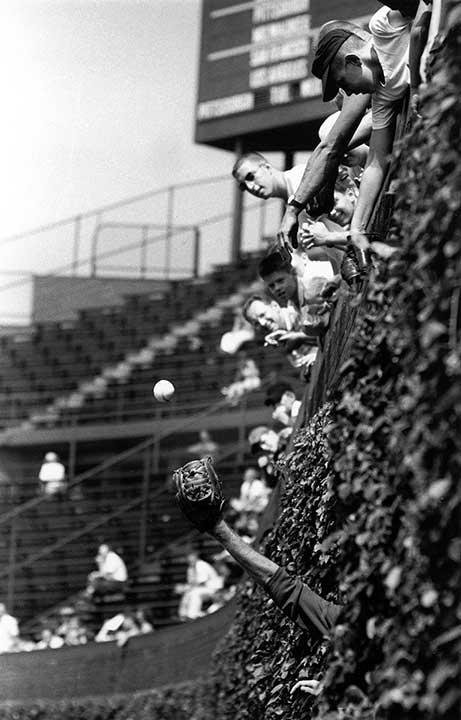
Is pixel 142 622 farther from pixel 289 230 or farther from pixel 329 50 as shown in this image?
pixel 329 50

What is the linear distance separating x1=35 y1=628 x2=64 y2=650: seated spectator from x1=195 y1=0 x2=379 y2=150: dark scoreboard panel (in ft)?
34.9

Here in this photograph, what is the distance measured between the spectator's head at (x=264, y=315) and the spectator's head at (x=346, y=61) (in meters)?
3.73

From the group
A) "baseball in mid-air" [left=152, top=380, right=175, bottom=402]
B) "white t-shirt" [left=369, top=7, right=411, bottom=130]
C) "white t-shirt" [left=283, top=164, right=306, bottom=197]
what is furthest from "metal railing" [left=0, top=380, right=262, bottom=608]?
"white t-shirt" [left=369, top=7, right=411, bottom=130]

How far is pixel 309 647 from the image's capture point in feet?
24.3

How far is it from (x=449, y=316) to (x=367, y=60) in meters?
3.60

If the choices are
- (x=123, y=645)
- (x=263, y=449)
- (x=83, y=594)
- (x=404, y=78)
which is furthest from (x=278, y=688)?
(x=83, y=594)

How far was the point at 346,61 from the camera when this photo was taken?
7699 millimetres

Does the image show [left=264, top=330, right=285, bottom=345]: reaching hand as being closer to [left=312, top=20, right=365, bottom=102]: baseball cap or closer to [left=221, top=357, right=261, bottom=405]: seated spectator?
[left=312, top=20, right=365, bottom=102]: baseball cap

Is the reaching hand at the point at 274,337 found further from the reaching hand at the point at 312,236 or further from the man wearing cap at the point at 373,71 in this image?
the man wearing cap at the point at 373,71

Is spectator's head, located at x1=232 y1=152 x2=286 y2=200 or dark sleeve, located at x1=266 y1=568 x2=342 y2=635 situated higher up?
spectator's head, located at x1=232 y1=152 x2=286 y2=200

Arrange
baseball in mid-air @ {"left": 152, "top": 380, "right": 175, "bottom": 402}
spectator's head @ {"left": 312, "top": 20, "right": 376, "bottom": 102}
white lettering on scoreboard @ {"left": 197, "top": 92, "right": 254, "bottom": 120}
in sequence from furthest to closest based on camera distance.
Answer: white lettering on scoreboard @ {"left": 197, "top": 92, "right": 254, "bottom": 120} → baseball in mid-air @ {"left": 152, "top": 380, "right": 175, "bottom": 402} → spectator's head @ {"left": 312, "top": 20, "right": 376, "bottom": 102}

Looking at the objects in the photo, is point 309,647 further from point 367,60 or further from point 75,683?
point 75,683

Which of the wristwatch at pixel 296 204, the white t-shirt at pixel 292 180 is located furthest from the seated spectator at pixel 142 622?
the wristwatch at pixel 296 204

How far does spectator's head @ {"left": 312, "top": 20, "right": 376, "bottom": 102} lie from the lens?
25.0ft
